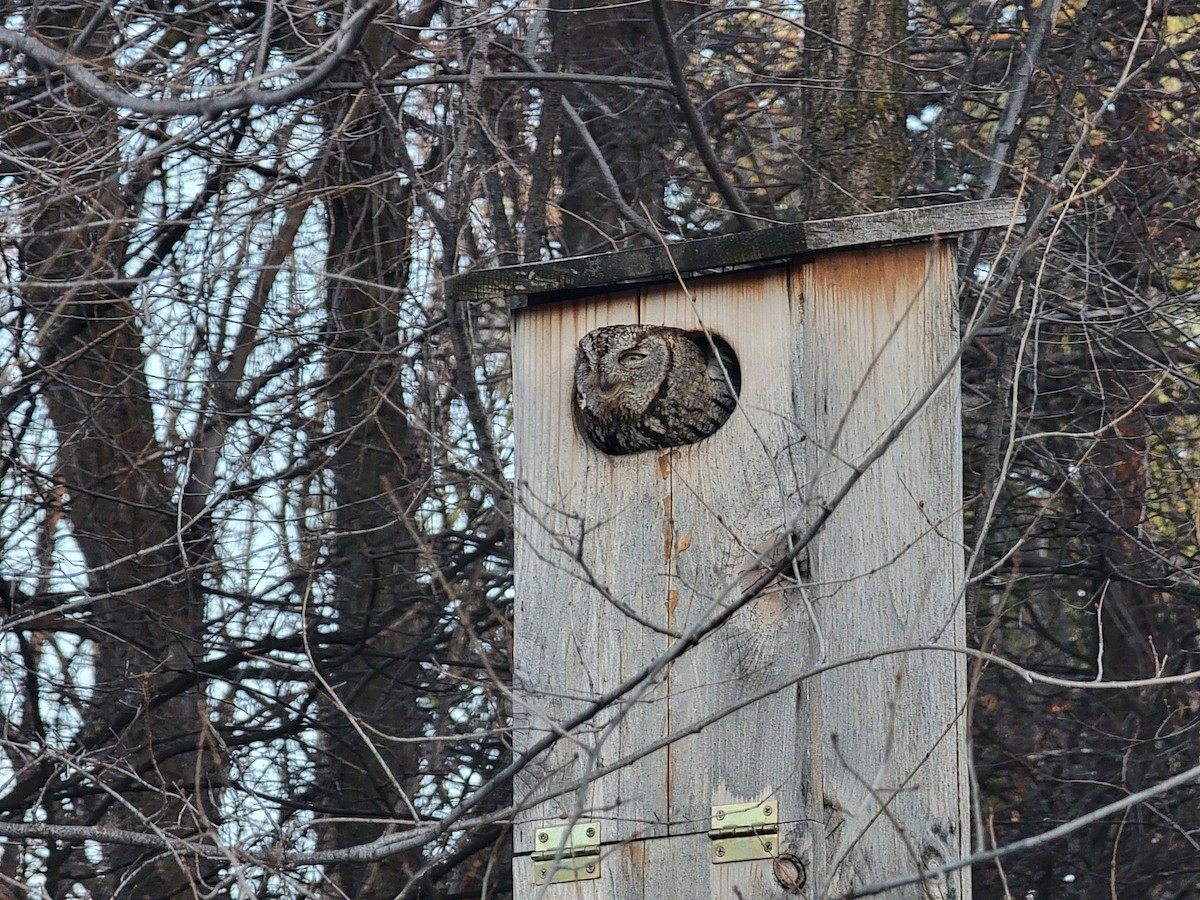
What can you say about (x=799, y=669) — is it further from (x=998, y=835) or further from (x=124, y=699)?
(x=124, y=699)

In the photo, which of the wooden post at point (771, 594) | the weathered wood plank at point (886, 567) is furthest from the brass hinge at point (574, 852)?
the weathered wood plank at point (886, 567)

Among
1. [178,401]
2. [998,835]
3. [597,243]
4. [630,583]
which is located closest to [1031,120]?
[597,243]

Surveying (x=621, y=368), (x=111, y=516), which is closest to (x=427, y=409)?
(x=111, y=516)

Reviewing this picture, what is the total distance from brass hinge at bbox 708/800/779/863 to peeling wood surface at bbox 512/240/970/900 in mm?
19

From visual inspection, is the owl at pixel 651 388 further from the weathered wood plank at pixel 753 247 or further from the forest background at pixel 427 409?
the forest background at pixel 427 409

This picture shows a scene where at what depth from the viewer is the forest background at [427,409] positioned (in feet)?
14.5

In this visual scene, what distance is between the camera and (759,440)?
277 centimetres

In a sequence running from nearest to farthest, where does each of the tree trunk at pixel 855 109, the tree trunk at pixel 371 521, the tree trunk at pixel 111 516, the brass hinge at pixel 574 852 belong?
the brass hinge at pixel 574 852
the tree trunk at pixel 855 109
the tree trunk at pixel 111 516
the tree trunk at pixel 371 521

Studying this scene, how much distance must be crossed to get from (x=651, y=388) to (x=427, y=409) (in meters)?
2.10

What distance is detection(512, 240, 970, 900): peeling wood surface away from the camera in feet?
8.80

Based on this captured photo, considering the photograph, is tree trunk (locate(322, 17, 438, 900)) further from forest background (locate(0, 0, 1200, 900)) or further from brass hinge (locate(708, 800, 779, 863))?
brass hinge (locate(708, 800, 779, 863))

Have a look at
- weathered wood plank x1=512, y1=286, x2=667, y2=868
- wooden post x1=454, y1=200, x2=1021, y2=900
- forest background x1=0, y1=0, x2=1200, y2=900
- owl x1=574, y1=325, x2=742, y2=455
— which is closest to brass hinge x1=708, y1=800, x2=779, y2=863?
wooden post x1=454, y1=200, x2=1021, y2=900

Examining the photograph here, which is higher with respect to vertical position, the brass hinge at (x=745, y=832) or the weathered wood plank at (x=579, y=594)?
the weathered wood plank at (x=579, y=594)

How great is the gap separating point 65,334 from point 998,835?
312cm
